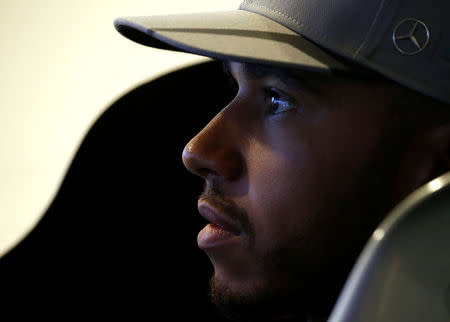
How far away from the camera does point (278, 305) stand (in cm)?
55

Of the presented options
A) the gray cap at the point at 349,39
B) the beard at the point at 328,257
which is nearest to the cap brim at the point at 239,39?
the gray cap at the point at 349,39

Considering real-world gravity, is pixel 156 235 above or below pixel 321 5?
below

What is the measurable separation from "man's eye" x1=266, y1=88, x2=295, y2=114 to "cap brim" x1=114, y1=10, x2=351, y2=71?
56mm

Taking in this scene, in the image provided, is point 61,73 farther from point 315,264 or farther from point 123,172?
point 315,264

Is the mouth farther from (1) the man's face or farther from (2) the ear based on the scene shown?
(2) the ear

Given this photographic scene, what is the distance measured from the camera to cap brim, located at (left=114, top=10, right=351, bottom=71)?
0.45 metres

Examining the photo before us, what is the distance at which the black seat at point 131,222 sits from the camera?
0.88 meters

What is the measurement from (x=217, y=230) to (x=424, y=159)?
206 mm

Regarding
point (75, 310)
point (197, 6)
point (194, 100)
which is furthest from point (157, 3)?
point (75, 310)

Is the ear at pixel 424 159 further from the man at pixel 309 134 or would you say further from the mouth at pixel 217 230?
the mouth at pixel 217 230

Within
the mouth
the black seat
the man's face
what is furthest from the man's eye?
the black seat

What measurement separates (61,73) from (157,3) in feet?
0.66

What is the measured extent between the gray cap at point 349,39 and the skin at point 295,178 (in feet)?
0.11

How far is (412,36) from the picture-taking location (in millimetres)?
446
